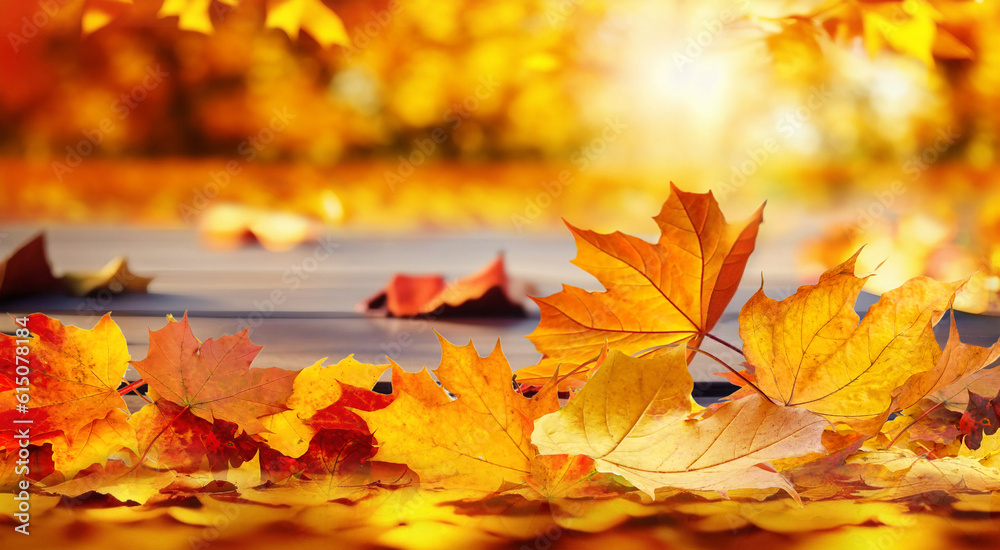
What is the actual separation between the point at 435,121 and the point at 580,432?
2.59 meters

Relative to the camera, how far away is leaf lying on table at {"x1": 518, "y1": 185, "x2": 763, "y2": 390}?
26 cm

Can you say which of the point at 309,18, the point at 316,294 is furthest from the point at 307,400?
the point at 309,18

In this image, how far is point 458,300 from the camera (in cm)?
72

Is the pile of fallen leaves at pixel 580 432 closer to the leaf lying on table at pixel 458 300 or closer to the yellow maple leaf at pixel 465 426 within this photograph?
the yellow maple leaf at pixel 465 426

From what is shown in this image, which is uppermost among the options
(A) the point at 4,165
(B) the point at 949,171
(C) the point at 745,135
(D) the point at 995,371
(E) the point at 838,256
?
(A) the point at 4,165

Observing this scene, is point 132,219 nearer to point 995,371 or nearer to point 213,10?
point 213,10

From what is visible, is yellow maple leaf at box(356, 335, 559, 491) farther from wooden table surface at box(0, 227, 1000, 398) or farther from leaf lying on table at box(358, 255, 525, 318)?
leaf lying on table at box(358, 255, 525, 318)

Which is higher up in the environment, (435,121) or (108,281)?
(435,121)

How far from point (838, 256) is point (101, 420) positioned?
2059 mm

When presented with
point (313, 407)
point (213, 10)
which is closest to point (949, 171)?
point (213, 10)

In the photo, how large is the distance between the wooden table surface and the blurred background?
0.83 metres

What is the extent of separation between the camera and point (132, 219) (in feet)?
9.25

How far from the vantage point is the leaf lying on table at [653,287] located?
0.26 metres

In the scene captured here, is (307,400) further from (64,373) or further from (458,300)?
(458,300)
